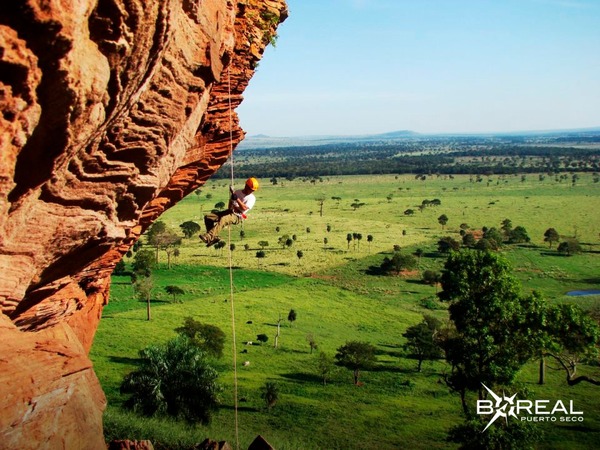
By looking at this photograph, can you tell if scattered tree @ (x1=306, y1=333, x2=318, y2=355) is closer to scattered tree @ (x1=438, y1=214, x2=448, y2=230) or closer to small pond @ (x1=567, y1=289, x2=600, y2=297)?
small pond @ (x1=567, y1=289, x2=600, y2=297)

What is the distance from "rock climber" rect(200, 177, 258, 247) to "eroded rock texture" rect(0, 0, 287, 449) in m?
1.29

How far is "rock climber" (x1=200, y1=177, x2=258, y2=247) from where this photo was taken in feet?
34.1

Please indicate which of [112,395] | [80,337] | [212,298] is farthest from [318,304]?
[80,337]

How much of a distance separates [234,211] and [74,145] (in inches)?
204

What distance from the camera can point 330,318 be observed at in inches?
1649

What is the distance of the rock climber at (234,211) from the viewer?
1039 cm

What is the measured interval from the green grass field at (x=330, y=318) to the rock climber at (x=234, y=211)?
7315mm

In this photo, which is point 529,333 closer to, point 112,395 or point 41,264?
point 41,264

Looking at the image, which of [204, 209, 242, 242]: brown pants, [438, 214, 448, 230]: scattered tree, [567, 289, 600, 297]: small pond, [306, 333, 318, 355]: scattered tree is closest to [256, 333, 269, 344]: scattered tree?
[306, 333, 318, 355]: scattered tree

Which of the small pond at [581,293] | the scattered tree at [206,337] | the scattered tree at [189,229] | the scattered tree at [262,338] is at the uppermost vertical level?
the scattered tree at [189,229]

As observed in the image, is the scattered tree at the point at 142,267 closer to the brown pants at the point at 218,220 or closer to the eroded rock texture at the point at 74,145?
the brown pants at the point at 218,220

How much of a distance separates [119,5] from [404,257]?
175 ft

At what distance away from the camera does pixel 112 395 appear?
25609 millimetres

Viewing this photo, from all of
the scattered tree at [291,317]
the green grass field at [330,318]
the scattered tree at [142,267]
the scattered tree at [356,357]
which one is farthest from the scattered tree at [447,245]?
the scattered tree at [356,357]
